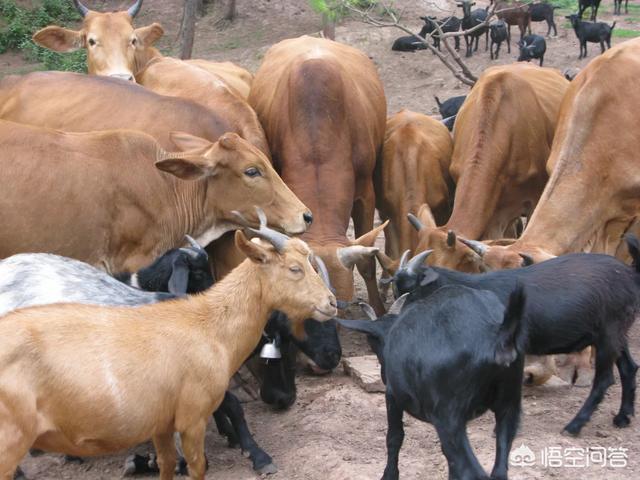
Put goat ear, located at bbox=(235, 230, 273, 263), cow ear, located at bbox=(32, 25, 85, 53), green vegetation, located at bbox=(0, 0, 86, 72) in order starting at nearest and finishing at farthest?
goat ear, located at bbox=(235, 230, 273, 263) < cow ear, located at bbox=(32, 25, 85, 53) < green vegetation, located at bbox=(0, 0, 86, 72)

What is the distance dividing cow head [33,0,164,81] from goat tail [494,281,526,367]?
247 inches

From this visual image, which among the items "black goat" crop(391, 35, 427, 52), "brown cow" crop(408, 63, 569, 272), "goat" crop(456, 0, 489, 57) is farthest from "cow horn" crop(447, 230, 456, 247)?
"goat" crop(456, 0, 489, 57)

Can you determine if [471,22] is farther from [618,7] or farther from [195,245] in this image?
[195,245]

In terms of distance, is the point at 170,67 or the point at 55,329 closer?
the point at 55,329

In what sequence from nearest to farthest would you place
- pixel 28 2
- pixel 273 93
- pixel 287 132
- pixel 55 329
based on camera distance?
pixel 55 329 → pixel 287 132 → pixel 273 93 → pixel 28 2

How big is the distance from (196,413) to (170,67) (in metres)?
5.04

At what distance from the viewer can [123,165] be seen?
739 centimetres

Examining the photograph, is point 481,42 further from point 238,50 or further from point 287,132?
point 287,132

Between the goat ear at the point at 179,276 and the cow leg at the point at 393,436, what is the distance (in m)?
1.77

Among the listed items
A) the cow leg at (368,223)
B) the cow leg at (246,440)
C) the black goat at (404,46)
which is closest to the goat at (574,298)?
the cow leg at (246,440)

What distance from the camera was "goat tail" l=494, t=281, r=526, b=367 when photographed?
16.0 feet

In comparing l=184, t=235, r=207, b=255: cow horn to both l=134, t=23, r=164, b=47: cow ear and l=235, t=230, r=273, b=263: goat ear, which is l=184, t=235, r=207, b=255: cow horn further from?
l=134, t=23, r=164, b=47: cow ear

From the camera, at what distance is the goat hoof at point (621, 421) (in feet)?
21.0

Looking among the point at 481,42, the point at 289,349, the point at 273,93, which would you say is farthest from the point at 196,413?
the point at 481,42
